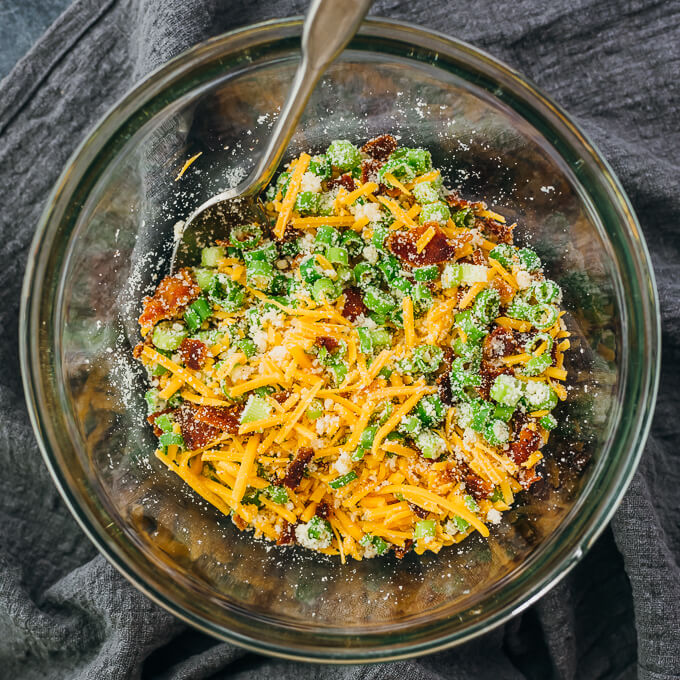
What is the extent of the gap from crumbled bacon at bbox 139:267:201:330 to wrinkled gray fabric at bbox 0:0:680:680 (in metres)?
0.68

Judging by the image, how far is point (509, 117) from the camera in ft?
6.29

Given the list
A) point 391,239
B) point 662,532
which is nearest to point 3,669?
point 391,239

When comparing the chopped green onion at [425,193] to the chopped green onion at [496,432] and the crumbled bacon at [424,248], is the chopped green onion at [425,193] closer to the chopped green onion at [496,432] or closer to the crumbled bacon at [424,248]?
the crumbled bacon at [424,248]

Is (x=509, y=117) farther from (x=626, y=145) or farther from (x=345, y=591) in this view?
(x=345, y=591)

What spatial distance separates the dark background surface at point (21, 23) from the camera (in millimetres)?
2510

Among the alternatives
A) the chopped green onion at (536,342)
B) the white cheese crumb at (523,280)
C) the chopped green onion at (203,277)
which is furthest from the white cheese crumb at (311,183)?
the chopped green onion at (536,342)

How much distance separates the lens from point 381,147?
1961 mm

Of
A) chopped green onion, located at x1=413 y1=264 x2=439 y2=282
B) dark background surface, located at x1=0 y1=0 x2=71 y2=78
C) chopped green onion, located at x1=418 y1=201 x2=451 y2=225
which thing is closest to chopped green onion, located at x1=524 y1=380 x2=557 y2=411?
chopped green onion, located at x1=413 y1=264 x2=439 y2=282

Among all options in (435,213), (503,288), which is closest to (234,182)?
(435,213)

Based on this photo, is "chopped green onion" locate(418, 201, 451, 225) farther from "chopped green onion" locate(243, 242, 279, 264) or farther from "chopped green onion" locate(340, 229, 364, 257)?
"chopped green onion" locate(243, 242, 279, 264)

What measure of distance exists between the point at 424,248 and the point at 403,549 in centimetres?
80

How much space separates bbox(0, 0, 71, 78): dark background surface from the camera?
2510 millimetres

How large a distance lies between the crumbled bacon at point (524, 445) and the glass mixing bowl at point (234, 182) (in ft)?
0.70

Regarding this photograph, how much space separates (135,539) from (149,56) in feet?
4.65
